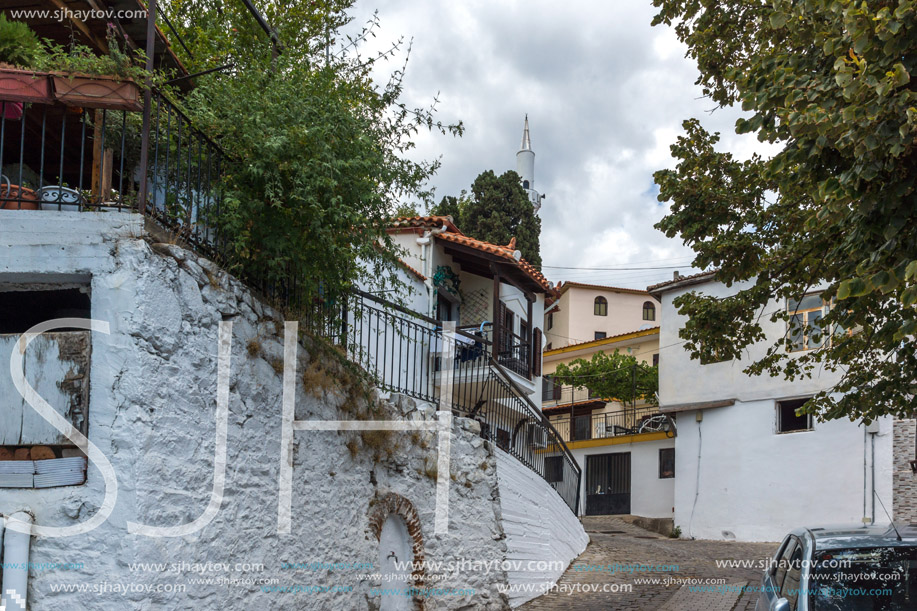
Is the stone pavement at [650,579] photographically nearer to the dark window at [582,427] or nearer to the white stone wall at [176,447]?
the white stone wall at [176,447]

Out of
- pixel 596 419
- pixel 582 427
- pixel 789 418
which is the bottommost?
pixel 582 427

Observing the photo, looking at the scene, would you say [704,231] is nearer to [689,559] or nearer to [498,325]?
[689,559]

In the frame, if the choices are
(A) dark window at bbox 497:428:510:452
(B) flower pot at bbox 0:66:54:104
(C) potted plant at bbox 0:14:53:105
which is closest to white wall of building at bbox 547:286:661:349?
(A) dark window at bbox 497:428:510:452

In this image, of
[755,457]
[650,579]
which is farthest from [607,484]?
[650,579]

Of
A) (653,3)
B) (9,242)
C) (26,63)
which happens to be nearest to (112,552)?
(9,242)

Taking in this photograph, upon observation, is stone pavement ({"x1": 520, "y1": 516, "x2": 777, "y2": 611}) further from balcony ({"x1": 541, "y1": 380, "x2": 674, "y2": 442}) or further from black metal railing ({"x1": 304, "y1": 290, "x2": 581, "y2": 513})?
balcony ({"x1": 541, "y1": 380, "x2": 674, "y2": 442})

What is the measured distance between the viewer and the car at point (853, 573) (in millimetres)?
5617

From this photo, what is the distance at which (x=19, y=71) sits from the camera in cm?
536

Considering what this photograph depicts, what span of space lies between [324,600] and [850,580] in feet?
13.3

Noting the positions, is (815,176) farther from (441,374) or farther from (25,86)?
(25,86)

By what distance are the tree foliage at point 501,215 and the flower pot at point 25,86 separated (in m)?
26.1

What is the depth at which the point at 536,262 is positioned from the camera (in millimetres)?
32312

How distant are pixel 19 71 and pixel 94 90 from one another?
48 cm

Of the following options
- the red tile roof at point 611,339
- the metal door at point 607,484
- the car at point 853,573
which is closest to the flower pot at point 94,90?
the car at point 853,573
